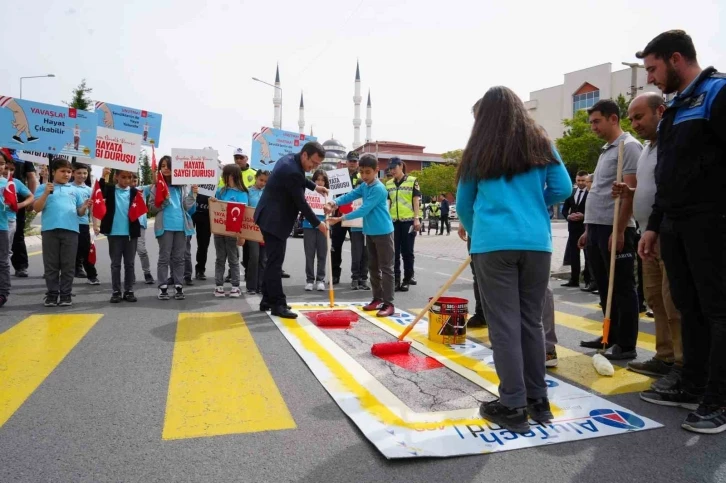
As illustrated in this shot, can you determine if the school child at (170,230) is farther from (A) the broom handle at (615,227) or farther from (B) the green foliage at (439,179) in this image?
(B) the green foliage at (439,179)

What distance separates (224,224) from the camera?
757cm

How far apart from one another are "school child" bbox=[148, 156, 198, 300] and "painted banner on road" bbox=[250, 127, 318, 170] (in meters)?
3.27

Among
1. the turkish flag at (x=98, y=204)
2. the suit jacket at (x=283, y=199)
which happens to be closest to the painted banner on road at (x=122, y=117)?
the turkish flag at (x=98, y=204)

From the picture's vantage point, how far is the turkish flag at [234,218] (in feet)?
24.8

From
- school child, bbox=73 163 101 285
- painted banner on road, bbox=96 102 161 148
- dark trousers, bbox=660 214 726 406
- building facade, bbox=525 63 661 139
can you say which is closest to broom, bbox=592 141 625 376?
dark trousers, bbox=660 214 726 406

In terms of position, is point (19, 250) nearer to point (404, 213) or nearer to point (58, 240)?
point (58, 240)

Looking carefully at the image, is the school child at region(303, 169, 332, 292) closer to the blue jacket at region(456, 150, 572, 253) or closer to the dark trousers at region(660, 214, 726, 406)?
the blue jacket at region(456, 150, 572, 253)

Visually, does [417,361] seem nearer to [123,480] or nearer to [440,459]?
[440,459]

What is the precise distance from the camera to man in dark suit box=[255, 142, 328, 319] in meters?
6.21

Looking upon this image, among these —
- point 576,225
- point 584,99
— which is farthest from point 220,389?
point 584,99

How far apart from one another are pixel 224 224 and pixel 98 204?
164 cm

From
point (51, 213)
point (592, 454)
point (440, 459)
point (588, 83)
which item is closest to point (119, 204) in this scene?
point (51, 213)

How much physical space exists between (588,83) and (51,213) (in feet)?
226

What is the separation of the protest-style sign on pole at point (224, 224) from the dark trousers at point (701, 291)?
18.0ft
